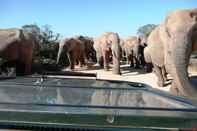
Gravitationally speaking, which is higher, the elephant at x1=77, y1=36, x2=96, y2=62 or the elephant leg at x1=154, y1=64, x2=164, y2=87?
the elephant at x1=77, y1=36, x2=96, y2=62

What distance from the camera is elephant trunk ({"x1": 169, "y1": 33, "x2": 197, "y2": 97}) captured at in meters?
9.03

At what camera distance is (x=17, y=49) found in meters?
18.1

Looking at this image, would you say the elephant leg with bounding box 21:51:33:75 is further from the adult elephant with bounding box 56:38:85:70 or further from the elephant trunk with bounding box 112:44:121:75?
the adult elephant with bounding box 56:38:85:70

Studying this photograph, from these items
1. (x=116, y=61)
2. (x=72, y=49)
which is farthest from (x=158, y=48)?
(x=72, y=49)

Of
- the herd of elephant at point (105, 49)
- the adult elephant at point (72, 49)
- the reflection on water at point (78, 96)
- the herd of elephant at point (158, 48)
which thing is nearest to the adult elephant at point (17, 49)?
the herd of elephant at point (158, 48)

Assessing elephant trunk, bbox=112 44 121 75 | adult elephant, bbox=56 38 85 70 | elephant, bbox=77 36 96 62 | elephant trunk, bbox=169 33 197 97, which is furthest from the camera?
elephant, bbox=77 36 96 62

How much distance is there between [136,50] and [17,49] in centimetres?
1159

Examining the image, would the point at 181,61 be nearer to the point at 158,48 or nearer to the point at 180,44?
the point at 180,44

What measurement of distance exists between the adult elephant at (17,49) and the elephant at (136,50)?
10.4m

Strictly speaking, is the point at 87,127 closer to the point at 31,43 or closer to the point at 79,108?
the point at 79,108

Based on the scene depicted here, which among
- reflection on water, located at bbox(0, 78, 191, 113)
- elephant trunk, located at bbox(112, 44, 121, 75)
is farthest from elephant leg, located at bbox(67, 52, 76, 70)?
reflection on water, located at bbox(0, 78, 191, 113)

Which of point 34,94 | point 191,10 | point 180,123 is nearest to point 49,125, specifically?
point 180,123

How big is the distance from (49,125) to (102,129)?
24cm

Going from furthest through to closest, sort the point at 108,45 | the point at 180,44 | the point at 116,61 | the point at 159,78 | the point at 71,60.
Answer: the point at 71,60 < the point at 108,45 < the point at 116,61 < the point at 159,78 < the point at 180,44
